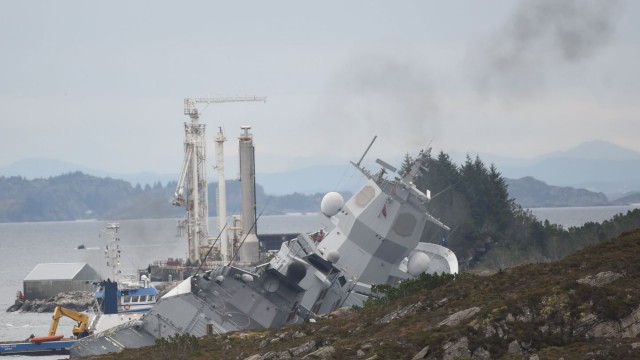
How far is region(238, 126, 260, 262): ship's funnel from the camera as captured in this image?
12100 centimetres

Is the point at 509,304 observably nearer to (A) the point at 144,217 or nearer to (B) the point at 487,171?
(B) the point at 487,171

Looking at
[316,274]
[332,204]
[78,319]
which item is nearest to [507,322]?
[316,274]

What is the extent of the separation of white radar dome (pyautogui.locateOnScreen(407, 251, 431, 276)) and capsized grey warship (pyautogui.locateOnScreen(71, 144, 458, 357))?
0.18 ft

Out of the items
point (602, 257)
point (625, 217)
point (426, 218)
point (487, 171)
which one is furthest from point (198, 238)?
point (602, 257)

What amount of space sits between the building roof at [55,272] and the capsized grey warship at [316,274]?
2550 inches

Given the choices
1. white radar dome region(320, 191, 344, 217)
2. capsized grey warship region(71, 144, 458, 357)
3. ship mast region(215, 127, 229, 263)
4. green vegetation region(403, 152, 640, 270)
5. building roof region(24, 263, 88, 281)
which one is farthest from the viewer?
ship mast region(215, 127, 229, 263)

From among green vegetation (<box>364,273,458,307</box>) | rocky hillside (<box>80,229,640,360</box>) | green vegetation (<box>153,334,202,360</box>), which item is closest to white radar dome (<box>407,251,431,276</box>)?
green vegetation (<box>364,273,458,307</box>)

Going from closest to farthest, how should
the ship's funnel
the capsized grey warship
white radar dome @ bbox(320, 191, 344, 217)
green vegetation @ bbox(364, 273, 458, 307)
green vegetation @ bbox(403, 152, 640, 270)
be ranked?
green vegetation @ bbox(364, 273, 458, 307), the capsized grey warship, white radar dome @ bbox(320, 191, 344, 217), green vegetation @ bbox(403, 152, 640, 270), the ship's funnel

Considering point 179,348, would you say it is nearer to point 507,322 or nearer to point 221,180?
point 507,322

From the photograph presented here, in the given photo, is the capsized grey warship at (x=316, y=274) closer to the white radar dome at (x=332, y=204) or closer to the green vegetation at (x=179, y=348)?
the white radar dome at (x=332, y=204)

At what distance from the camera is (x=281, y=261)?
66.6 meters

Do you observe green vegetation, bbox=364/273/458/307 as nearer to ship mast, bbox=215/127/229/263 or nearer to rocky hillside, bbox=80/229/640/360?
rocky hillside, bbox=80/229/640/360

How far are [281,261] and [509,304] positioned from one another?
92.3 ft

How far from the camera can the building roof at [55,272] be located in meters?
135
